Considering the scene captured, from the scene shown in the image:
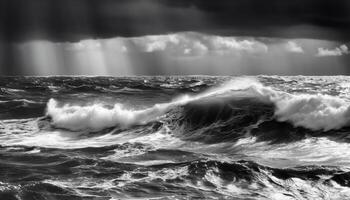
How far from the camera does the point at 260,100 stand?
2130cm

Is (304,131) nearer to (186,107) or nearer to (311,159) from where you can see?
(311,159)

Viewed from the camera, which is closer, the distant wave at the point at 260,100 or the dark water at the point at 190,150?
the dark water at the point at 190,150

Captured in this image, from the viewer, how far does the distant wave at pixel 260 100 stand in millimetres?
17391

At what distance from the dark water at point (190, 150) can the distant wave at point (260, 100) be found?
0.05 m

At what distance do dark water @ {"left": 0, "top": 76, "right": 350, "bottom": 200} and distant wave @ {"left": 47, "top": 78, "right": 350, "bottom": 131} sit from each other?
48 millimetres

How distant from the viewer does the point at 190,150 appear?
587 inches

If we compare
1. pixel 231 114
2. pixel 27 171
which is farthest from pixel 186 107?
pixel 27 171

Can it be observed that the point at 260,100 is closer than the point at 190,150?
No

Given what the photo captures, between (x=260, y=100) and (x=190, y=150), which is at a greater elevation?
(x=260, y=100)

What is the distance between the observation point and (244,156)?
13.5 meters

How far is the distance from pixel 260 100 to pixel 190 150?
23.8 ft

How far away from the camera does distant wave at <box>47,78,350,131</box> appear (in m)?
17.4

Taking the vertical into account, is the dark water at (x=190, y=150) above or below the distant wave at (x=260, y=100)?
below

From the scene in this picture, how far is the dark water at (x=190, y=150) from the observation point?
962 centimetres
